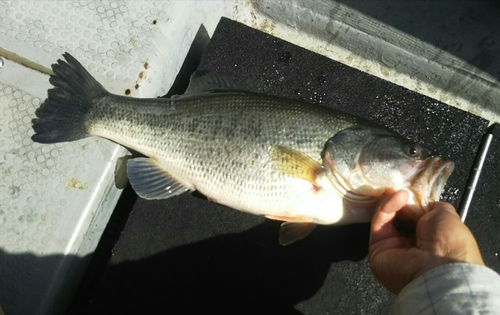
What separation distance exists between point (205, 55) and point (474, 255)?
1.67 m

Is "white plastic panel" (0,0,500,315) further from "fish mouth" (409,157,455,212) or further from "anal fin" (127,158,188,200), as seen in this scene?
"fish mouth" (409,157,455,212)

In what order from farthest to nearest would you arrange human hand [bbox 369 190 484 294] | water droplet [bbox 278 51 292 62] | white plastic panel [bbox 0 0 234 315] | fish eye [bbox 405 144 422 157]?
water droplet [bbox 278 51 292 62] → white plastic panel [bbox 0 0 234 315] → fish eye [bbox 405 144 422 157] → human hand [bbox 369 190 484 294]

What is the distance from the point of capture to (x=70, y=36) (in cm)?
218

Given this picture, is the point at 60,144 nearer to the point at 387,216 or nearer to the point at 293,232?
the point at 293,232

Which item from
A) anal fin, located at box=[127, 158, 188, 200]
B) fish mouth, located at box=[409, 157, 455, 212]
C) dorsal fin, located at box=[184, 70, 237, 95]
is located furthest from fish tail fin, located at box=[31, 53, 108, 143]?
fish mouth, located at box=[409, 157, 455, 212]

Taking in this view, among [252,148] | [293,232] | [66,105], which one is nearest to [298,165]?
[252,148]

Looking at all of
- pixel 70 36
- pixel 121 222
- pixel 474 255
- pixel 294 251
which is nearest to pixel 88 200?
pixel 121 222

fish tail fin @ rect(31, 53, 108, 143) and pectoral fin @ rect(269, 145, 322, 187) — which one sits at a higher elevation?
pectoral fin @ rect(269, 145, 322, 187)

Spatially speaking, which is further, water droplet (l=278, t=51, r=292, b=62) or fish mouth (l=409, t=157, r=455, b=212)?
water droplet (l=278, t=51, r=292, b=62)

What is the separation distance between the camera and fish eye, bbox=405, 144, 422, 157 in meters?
1.69

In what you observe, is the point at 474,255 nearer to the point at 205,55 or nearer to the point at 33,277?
the point at 205,55

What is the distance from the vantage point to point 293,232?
6.11 feet

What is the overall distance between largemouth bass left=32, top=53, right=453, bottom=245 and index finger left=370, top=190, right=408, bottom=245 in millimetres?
99

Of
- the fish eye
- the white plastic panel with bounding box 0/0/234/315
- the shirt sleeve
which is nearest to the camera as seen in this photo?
the shirt sleeve
